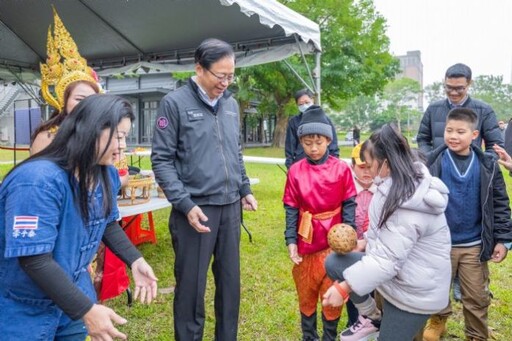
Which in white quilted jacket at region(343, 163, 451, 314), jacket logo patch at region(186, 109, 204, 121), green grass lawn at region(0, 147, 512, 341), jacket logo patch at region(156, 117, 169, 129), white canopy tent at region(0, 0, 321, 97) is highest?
white canopy tent at region(0, 0, 321, 97)

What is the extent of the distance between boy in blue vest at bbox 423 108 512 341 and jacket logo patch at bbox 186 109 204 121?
1496 mm

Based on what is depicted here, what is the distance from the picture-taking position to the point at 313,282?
256 centimetres

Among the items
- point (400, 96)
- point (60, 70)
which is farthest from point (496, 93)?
point (60, 70)

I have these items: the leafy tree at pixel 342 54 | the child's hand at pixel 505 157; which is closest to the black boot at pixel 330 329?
the child's hand at pixel 505 157

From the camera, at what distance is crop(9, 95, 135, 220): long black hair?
4.07ft

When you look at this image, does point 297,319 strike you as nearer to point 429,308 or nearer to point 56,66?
point 429,308

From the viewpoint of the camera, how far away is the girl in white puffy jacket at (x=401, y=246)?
1733mm

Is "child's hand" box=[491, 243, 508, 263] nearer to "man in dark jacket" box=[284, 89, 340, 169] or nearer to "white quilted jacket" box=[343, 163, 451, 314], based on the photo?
"white quilted jacket" box=[343, 163, 451, 314]

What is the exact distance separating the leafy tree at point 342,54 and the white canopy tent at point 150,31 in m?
10.4

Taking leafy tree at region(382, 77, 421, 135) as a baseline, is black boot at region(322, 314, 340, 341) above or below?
below

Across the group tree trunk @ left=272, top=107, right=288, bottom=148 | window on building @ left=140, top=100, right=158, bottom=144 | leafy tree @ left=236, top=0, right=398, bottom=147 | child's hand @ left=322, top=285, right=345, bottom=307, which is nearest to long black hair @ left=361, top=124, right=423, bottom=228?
child's hand @ left=322, top=285, right=345, bottom=307

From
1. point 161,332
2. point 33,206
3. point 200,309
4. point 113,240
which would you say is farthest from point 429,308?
point 161,332

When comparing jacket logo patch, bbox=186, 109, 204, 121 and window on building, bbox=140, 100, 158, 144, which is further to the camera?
window on building, bbox=140, 100, 158, 144

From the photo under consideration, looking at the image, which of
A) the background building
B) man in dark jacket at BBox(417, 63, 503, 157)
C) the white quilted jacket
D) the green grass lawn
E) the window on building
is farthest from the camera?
the background building
